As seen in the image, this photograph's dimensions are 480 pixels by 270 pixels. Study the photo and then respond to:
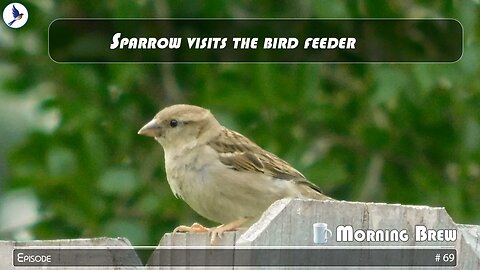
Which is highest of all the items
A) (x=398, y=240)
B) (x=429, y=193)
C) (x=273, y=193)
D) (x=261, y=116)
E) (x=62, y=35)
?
(x=62, y=35)

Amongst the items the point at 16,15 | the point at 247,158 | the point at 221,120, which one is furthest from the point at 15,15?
the point at 247,158

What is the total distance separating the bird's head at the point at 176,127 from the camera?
3.18 metres

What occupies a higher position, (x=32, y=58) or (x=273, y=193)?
(x=32, y=58)

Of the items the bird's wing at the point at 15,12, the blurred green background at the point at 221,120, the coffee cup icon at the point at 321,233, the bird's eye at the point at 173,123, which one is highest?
the bird's wing at the point at 15,12

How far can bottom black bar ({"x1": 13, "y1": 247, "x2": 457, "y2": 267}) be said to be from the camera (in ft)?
5.83

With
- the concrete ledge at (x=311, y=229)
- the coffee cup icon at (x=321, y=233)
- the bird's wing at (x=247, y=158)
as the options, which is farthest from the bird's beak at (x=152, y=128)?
the coffee cup icon at (x=321, y=233)

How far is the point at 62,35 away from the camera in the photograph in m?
4.25

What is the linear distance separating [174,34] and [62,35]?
0.42 m

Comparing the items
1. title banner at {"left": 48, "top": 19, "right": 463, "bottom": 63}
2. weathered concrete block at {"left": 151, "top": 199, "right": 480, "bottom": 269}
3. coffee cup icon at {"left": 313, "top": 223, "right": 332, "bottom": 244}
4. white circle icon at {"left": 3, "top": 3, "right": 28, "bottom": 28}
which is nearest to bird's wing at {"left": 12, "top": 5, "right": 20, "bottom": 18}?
white circle icon at {"left": 3, "top": 3, "right": 28, "bottom": 28}

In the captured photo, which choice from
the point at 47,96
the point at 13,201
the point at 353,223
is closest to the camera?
the point at 353,223

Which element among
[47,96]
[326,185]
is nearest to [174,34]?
[47,96]

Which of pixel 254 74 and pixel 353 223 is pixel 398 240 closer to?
pixel 353 223

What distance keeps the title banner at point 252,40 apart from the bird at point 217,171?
2.99 ft

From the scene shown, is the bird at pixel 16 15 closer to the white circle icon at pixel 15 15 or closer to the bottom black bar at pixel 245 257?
the white circle icon at pixel 15 15
